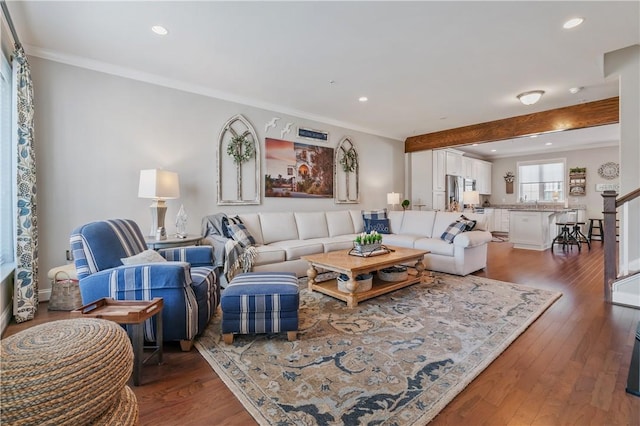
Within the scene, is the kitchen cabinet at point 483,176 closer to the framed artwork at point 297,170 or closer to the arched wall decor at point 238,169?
the framed artwork at point 297,170

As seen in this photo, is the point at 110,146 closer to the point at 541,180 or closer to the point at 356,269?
the point at 356,269

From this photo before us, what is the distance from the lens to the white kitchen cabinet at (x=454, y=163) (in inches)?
310

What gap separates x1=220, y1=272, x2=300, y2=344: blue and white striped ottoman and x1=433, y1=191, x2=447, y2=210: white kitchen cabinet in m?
5.94

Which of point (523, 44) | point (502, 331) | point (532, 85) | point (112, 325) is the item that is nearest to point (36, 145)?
point (112, 325)

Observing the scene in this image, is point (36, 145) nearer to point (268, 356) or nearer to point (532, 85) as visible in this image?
point (268, 356)

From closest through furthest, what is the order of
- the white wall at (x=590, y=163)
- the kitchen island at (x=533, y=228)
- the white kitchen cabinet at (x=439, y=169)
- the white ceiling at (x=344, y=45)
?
1. the white ceiling at (x=344, y=45)
2. the kitchen island at (x=533, y=228)
3. the white kitchen cabinet at (x=439, y=169)
4. the white wall at (x=590, y=163)

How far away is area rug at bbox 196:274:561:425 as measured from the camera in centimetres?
155

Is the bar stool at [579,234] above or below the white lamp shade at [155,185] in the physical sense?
below

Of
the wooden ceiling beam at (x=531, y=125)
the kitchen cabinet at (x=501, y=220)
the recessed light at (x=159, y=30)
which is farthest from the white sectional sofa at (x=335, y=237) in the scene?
the kitchen cabinet at (x=501, y=220)

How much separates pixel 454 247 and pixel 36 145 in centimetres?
504

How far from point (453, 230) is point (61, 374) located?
4.39 m

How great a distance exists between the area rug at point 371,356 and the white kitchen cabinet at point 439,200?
4313 millimetres

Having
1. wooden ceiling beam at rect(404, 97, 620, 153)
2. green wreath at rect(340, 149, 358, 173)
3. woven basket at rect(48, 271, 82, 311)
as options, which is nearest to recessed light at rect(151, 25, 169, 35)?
woven basket at rect(48, 271, 82, 311)

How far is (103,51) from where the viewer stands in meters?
3.12
